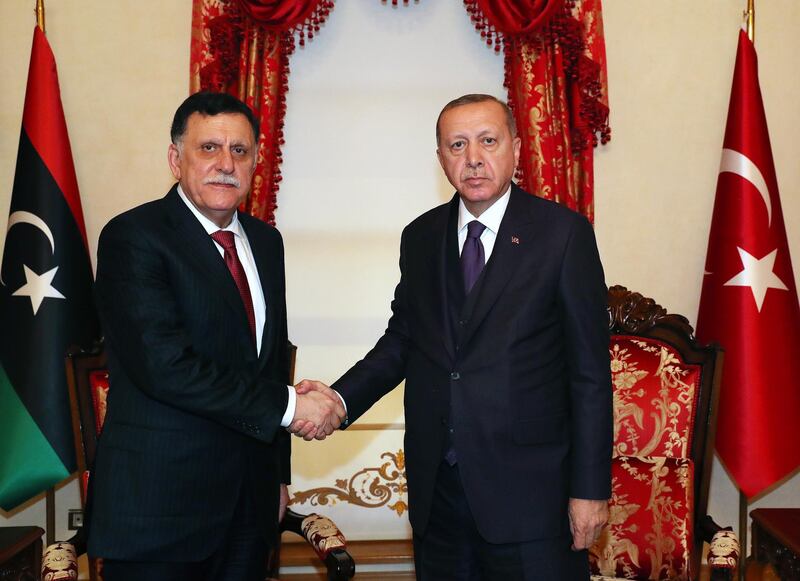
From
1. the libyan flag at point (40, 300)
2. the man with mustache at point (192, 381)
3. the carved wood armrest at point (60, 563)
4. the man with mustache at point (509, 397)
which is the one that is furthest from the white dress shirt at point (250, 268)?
the libyan flag at point (40, 300)

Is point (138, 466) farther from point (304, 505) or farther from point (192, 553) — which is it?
point (304, 505)

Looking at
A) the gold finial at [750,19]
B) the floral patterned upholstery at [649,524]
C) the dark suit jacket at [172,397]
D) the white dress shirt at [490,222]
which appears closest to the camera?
the dark suit jacket at [172,397]

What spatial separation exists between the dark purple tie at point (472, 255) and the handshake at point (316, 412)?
1.78 feet

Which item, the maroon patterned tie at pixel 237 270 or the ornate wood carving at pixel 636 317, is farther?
the ornate wood carving at pixel 636 317

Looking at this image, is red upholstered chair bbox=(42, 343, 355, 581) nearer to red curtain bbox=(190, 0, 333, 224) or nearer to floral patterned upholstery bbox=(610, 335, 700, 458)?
red curtain bbox=(190, 0, 333, 224)

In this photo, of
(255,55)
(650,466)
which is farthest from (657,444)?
(255,55)

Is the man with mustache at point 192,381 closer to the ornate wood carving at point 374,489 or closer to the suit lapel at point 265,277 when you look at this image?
the suit lapel at point 265,277

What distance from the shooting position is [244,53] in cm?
329

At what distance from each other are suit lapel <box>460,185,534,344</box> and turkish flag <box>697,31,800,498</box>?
1588mm

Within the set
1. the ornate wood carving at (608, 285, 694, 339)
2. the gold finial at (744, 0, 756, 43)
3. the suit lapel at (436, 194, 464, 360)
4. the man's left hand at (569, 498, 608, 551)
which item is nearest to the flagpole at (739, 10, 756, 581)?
the gold finial at (744, 0, 756, 43)

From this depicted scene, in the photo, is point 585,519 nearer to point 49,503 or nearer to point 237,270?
point 237,270

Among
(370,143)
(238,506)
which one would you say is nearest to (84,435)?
(238,506)

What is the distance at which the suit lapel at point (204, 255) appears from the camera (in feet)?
6.60

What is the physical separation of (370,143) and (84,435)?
1.62 m
